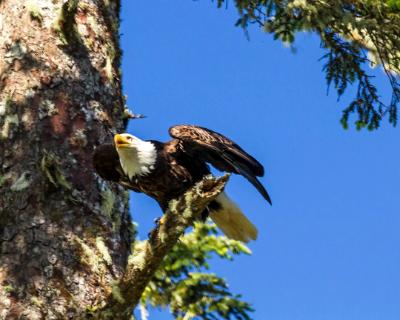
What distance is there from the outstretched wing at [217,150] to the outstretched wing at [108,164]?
0.48 m

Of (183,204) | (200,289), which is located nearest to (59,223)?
(183,204)

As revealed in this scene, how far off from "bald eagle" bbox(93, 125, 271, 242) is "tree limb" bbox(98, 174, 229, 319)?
1.20 m

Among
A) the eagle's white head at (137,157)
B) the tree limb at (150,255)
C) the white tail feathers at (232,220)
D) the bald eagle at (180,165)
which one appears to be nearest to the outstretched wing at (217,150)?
the bald eagle at (180,165)

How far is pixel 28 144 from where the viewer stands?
5094 mm

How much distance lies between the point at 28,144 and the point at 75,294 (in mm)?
1069

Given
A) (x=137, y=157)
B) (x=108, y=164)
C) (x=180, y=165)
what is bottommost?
(x=108, y=164)

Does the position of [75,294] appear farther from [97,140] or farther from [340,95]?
[340,95]

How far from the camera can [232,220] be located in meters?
6.70

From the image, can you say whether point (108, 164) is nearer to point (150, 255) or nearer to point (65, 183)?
point (65, 183)

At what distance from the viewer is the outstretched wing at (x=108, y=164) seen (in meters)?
5.32

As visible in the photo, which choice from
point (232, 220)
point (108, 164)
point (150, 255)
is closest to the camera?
point (150, 255)

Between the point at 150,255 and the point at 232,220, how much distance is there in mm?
2670

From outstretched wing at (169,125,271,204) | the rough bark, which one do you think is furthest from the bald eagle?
the rough bark

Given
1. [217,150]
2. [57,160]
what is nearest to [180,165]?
[217,150]
